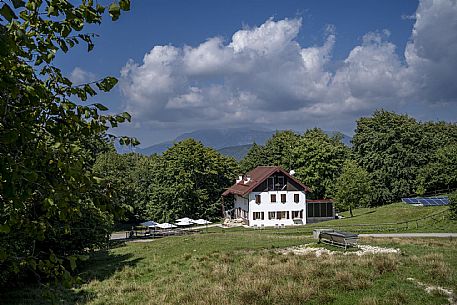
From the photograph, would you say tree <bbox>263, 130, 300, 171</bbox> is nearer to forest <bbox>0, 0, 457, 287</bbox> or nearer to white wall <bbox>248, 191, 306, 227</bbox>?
forest <bbox>0, 0, 457, 287</bbox>

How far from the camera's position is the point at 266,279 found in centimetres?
1752

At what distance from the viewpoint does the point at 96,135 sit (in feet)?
14.8

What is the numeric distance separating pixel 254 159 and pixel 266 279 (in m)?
69.3

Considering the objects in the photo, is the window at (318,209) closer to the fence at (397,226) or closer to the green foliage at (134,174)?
the fence at (397,226)

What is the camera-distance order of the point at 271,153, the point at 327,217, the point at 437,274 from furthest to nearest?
the point at 271,153 < the point at 327,217 < the point at 437,274

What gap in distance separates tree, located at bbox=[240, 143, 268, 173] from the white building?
2031 centimetres

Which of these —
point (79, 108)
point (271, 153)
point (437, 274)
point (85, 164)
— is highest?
point (271, 153)

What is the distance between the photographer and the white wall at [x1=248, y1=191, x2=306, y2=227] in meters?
62.1

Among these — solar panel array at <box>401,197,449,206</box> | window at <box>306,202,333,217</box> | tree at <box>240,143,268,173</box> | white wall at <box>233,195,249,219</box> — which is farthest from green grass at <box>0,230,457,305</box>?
tree at <box>240,143,268,173</box>

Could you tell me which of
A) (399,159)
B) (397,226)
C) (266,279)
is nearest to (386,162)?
(399,159)

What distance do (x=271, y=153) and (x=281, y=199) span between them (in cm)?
2334

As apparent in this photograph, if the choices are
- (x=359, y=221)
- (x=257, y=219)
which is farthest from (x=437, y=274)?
(x=257, y=219)

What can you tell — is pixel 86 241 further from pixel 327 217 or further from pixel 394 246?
pixel 327 217

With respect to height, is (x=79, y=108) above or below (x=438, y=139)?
below
